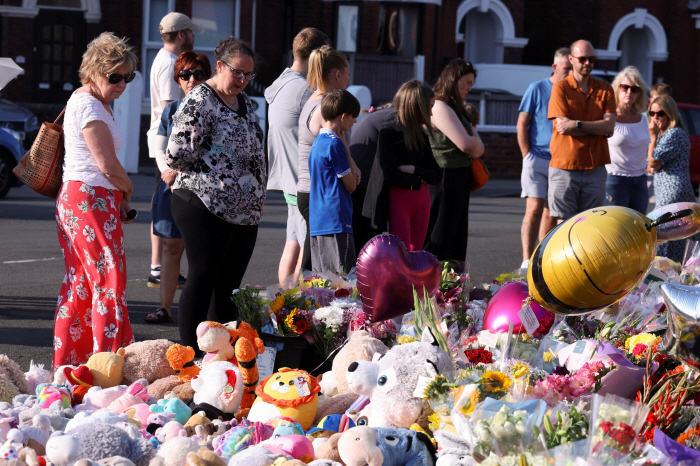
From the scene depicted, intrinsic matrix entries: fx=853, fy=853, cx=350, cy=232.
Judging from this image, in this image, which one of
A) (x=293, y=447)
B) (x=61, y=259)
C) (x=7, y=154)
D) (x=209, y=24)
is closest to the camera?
(x=293, y=447)

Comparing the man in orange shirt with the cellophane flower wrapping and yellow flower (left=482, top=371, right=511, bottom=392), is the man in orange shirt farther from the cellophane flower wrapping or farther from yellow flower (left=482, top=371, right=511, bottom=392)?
the cellophane flower wrapping

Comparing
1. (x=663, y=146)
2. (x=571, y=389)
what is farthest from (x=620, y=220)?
(x=663, y=146)

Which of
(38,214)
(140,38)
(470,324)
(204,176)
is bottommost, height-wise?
(38,214)

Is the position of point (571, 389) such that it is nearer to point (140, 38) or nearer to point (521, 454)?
point (521, 454)

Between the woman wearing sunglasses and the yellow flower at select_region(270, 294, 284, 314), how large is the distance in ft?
13.2

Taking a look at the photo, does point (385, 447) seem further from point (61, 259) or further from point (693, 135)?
point (693, 135)

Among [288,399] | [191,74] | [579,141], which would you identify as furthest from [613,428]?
[579,141]

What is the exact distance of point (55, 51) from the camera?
1969 cm

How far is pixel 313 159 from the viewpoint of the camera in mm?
4852

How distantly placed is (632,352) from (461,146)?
2827mm

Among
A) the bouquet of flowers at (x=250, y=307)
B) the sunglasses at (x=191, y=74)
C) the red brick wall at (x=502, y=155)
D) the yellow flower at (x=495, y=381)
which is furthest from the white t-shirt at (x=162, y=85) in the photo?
the red brick wall at (x=502, y=155)

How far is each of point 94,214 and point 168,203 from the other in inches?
58.1

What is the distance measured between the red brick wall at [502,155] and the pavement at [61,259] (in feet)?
17.7

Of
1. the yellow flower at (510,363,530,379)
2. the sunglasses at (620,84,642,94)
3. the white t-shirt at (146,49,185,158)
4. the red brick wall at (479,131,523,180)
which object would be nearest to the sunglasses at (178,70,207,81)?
the white t-shirt at (146,49,185,158)
